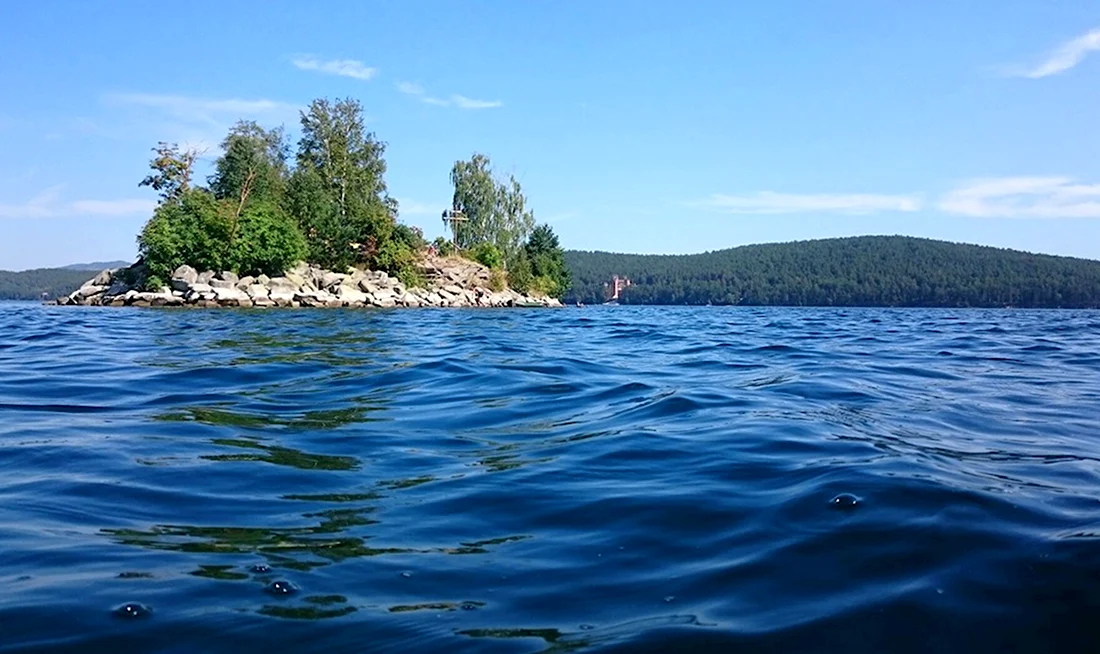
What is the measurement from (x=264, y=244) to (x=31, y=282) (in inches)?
3356

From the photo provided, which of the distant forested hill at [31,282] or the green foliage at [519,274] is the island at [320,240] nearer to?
the green foliage at [519,274]

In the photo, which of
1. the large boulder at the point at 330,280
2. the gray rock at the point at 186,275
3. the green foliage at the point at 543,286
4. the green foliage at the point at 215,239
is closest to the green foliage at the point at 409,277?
the large boulder at the point at 330,280

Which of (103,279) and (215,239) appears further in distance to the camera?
(103,279)

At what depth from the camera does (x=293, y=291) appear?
147 ft

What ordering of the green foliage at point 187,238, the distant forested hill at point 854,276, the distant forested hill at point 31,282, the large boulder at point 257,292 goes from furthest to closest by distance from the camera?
the distant forested hill at point 854,276 → the distant forested hill at point 31,282 → the green foliage at point 187,238 → the large boulder at point 257,292

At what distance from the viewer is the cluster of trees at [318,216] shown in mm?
47031

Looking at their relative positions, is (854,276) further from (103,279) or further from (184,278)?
(103,279)

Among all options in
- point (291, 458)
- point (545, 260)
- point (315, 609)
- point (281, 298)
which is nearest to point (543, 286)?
point (545, 260)

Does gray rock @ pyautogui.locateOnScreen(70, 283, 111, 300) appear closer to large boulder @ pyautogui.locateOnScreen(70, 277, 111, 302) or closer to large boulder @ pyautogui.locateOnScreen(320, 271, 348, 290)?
large boulder @ pyautogui.locateOnScreen(70, 277, 111, 302)

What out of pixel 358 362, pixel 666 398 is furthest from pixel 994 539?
pixel 358 362

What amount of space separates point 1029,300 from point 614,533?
385ft

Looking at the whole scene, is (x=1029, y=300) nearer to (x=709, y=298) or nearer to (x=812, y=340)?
(x=709, y=298)

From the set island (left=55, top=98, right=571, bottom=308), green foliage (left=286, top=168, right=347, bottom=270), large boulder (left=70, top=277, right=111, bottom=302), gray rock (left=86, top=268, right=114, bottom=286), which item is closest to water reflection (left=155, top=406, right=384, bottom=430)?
island (left=55, top=98, right=571, bottom=308)

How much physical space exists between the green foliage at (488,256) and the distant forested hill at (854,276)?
224ft
